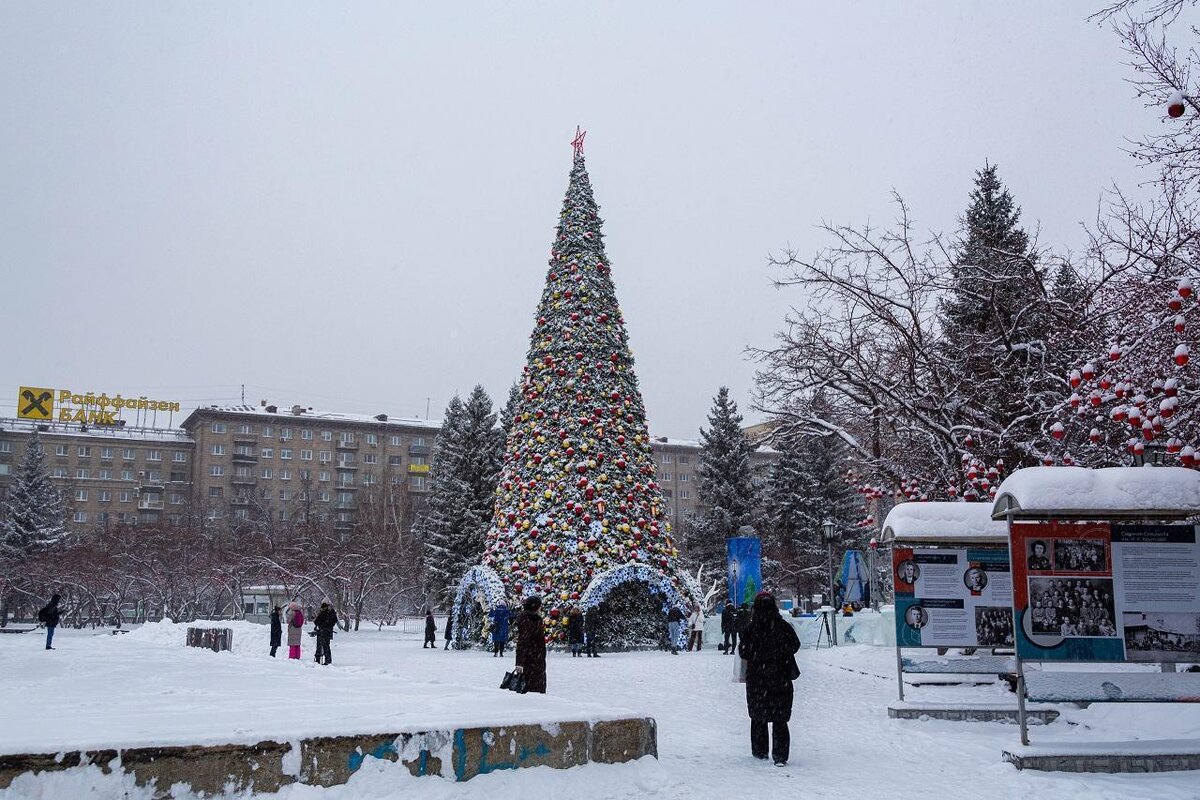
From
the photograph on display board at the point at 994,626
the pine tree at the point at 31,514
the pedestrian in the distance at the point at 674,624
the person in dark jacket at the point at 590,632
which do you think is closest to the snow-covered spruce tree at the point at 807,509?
the pedestrian in the distance at the point at 674,624

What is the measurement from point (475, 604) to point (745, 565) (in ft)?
38.7

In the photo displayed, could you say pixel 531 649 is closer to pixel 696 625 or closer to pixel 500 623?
pixel 500 623

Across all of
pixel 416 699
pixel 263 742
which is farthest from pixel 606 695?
pixel 263 742

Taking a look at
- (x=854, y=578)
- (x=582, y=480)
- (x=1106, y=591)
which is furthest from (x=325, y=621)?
(x=1106, y=591)

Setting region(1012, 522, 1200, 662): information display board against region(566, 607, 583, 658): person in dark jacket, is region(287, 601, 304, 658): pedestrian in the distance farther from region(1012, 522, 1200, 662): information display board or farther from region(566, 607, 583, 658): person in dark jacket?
region(1012, 522, 1200, 662): information display board

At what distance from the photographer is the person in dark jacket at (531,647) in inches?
445

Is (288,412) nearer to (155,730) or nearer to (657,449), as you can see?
(657,449)

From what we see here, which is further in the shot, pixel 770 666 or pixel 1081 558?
pixel 1081 558

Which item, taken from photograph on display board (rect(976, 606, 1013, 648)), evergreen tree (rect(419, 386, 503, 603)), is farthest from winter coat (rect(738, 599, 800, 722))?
evergreen tree (rect(419, 386, 503, 603))

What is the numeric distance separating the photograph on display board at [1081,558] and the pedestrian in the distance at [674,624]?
18952 millimetres

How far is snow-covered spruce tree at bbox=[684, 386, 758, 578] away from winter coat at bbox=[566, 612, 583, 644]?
26.5 m

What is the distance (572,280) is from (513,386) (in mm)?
24300

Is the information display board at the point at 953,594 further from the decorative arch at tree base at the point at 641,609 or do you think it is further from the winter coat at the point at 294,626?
the winter coat at the point at 294,626

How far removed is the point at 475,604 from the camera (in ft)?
102
